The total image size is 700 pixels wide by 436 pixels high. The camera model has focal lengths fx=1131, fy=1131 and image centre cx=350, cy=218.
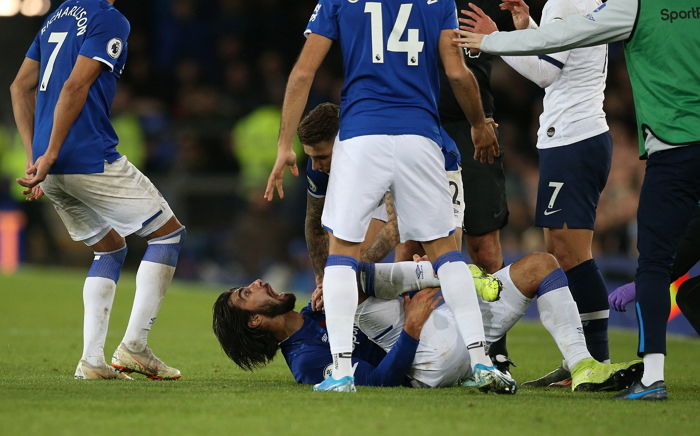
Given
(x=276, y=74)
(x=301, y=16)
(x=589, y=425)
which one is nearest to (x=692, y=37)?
(x=589, y=425)

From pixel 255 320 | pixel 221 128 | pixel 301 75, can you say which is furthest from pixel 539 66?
pixel 221 128

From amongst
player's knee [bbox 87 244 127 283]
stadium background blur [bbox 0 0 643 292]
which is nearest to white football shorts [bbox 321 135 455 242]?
player's knee [bbox 87 244 127 283]

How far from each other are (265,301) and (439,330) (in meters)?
0.97

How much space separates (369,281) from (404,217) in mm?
483

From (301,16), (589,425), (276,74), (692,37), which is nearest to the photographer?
(589,425)

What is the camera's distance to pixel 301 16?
20.9 meters

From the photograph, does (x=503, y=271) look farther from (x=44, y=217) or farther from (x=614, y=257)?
(x=44, y=217)

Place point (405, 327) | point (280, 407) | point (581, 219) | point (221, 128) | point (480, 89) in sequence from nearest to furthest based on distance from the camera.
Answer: point (280, 407) → point (405, 327) → point (581, 219) → point (480, 89) → point (221, 128)

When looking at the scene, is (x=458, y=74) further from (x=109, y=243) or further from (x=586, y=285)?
(x=109, y=243)

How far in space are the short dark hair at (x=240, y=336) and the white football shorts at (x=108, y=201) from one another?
2.30 feet

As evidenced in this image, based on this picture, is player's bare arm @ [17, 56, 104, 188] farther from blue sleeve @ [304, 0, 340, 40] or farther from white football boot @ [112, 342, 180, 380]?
blue sleeve @ [304, 0, 340, 40]

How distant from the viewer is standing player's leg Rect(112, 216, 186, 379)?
6406mm

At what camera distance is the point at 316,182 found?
6457 mm

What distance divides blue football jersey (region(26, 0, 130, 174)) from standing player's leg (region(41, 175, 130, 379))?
0.52 feet
